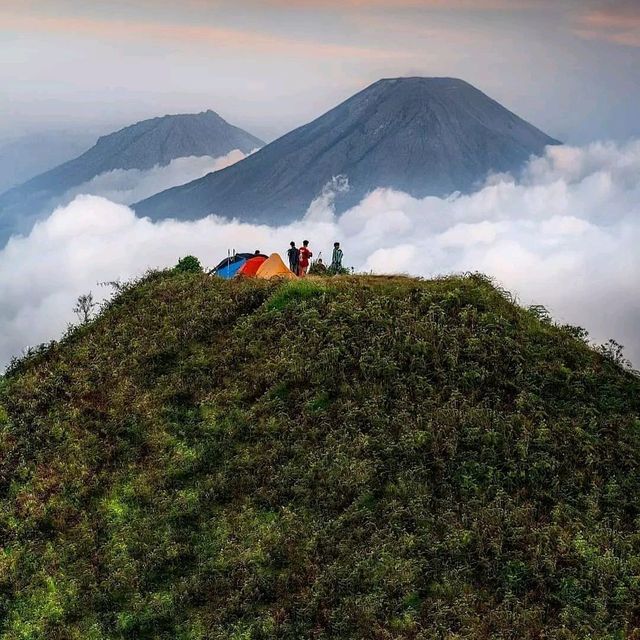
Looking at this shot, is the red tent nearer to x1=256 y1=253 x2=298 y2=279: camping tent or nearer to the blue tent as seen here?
the blue tent

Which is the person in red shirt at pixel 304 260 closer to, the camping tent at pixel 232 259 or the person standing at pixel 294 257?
the person standing at pixel 294 257

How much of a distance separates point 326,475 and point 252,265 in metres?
13.0

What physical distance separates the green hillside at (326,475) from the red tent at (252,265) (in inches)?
223

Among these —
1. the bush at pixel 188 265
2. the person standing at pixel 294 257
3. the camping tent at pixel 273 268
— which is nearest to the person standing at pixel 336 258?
the person standing at pixel 294 257

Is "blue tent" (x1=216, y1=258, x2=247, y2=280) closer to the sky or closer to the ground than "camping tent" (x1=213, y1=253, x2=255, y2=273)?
closer to the ground

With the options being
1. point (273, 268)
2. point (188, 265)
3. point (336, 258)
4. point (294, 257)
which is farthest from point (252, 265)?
point (336, 258)

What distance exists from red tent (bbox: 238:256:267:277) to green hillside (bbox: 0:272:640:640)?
568 centimetres

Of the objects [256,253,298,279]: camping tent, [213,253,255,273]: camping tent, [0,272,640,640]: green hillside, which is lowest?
[0,272,640,640]: green hillside

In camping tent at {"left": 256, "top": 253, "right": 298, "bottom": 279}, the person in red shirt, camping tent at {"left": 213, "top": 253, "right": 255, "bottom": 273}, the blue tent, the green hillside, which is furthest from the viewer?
camping tent at {"left": 213, "top": 253, "right": 255, "bottom": 273}

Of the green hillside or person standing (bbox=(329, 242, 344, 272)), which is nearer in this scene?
the green hillside

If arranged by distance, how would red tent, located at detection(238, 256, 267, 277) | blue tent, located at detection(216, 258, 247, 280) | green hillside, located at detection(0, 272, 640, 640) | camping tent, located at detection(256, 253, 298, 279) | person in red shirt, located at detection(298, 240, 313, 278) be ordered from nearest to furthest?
1. green hillside, located at detection(0, 272, 640, 640)
2. person in red shirt, located at detection(298, 240, 313, 278)
3. camping tent, located at detection(256, 253, 298, 279)
4. red tent, located at detection(238, 256, 267, 277)
5. blue tent, located at detection(216, 258, 247, 280)

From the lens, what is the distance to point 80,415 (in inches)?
713

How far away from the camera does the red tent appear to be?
2681 centimetres

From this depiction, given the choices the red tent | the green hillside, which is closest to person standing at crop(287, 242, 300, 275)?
the red tent
